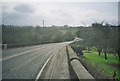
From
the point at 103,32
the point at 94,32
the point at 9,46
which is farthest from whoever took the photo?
the point at 94,32

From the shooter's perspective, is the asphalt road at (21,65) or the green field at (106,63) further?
the green field at (106,63)

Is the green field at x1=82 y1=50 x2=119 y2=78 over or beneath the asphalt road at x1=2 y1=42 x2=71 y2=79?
beneath

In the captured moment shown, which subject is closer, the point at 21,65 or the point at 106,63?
the point at 21,65

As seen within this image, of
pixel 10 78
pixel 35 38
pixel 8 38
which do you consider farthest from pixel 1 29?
pixel 10 78

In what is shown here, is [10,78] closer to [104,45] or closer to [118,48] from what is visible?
[118,48]

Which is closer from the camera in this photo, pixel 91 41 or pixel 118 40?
pixel 118 40

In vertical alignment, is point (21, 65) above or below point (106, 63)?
above

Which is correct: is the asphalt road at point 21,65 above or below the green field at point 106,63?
above

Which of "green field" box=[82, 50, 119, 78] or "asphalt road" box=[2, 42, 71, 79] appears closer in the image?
"asphalt road" box=[2, 42, 71, 79]

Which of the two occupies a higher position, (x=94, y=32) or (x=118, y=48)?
(x=94, y=32)

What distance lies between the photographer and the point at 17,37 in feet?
87.0

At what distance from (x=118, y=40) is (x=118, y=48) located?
2248 mm

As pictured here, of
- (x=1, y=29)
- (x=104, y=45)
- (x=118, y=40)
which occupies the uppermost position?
(x=1, y=29)

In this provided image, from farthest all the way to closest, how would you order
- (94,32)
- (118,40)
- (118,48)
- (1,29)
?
(94,32)
(1,29)
(118,40)
(118,48)
